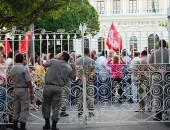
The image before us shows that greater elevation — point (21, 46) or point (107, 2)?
point (107, 2)

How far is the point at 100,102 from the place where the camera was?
11852 mm

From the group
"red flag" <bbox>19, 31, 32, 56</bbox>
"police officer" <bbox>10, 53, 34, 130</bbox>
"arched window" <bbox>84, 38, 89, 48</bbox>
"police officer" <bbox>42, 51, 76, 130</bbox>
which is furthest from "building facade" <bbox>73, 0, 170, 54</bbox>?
"police officer" <bbox>10, 53, 34, 130</bbox>

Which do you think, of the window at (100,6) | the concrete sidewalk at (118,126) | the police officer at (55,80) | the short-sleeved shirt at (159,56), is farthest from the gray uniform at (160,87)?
the window at (100,6)

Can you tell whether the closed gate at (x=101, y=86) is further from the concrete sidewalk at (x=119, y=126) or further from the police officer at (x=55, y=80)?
the police officer at (x=55, y=80)

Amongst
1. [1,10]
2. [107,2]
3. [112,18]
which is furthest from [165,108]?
[107,2]

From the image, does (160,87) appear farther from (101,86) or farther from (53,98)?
(53,98)

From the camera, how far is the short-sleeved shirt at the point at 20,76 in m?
10.7

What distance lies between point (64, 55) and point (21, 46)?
1.59 m

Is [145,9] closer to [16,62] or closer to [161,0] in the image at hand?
[161,0]

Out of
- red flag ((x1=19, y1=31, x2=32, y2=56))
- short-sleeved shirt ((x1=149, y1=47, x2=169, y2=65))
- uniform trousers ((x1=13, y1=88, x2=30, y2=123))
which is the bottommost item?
uniform trousers ((x1=13, y1=88, x2=30, y2=123))

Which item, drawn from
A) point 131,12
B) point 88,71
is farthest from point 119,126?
point 131,12

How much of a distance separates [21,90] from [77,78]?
159 centimetres

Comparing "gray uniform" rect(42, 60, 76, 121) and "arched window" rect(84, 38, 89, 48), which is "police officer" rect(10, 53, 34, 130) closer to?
"gray uniform" rect(42, 60, 76, 121)

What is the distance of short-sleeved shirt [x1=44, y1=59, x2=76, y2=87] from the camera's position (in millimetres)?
10906
